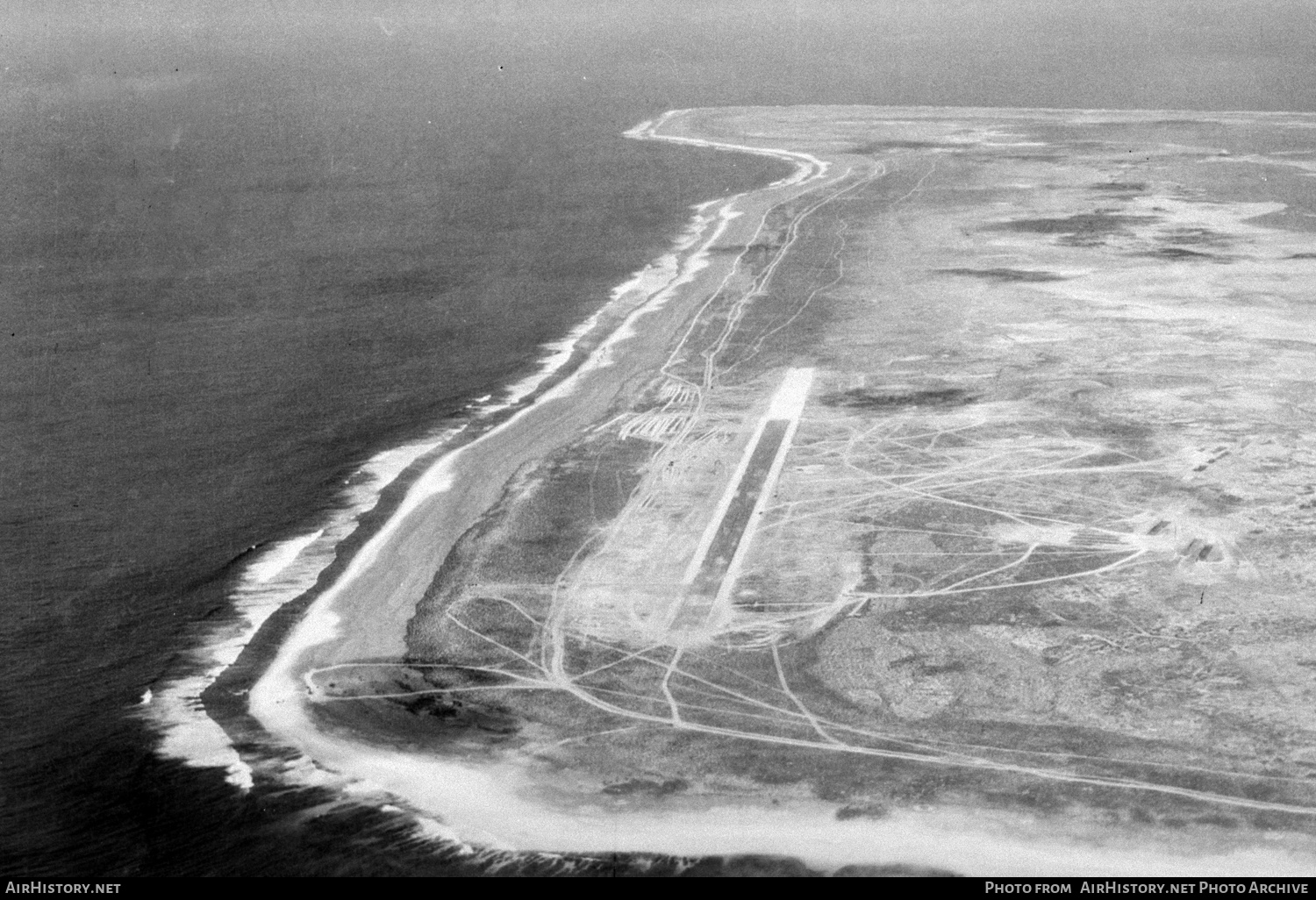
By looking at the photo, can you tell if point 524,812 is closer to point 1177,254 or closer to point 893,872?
point 893,872

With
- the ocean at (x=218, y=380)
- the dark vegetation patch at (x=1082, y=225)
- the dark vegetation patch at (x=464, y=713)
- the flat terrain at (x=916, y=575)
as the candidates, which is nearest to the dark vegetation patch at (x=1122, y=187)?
the dark vegetation patch at (x=1082, y=225)

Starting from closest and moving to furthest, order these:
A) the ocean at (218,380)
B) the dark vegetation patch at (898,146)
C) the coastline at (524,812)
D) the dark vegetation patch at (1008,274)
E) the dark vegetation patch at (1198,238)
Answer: the coastline at (524,812)
the ocean at (218,380)
the dark vegetation patch at (1008,274)
the dark vegetation patch at (1198,238)
the dark vegetation patch at (898,146)


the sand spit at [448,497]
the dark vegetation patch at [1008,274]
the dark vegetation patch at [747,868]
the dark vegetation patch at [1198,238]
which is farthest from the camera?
the dark vegetation patch at [1198,238]

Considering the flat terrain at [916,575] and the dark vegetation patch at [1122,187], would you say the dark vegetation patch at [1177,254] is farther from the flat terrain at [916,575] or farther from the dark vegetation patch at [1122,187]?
the dark vegetation patch at [1122,187]

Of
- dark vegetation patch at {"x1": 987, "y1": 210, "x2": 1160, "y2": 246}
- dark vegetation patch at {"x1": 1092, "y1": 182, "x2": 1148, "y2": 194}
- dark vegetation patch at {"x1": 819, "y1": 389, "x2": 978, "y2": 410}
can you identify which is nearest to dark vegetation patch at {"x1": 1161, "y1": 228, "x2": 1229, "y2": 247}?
dark vegetation patch at {"x1": 987, "y1": 210, "x2": 1160, "y2": 246}

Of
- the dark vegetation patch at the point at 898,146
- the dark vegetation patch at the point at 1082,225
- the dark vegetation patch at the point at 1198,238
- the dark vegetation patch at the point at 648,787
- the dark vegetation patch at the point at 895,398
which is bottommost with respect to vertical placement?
the dark vegetation patch at the point at 648,787

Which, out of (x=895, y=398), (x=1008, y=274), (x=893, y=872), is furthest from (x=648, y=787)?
(x=1008, y=274)

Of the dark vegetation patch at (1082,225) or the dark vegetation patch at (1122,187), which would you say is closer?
the dark vegetation patch at (1082,225)

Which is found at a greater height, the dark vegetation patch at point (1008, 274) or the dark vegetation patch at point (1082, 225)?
the dark vegetation patch at point (1082, 225)
